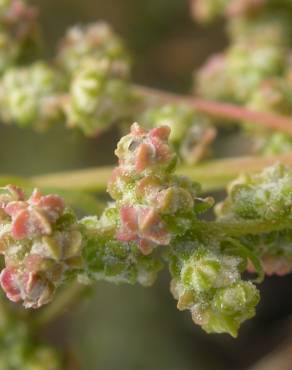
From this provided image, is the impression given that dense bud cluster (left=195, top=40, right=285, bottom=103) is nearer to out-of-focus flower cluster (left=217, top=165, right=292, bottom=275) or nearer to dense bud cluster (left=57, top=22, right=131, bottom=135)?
dense bud cluster (left=57, top=22, right=131, bottom=135)

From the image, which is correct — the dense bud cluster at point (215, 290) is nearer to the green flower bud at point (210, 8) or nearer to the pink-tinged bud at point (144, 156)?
the pink-tinged bud at point (144, 156)

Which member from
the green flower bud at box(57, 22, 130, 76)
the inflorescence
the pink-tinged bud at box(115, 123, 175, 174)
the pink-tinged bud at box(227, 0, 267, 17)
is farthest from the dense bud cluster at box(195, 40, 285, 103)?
the pink-tinged bud at box(115, 123, 175, 174)

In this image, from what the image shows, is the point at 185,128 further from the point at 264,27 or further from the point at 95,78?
the point at 264,27

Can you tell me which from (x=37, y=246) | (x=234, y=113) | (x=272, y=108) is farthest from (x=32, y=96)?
(x=37, y=246)

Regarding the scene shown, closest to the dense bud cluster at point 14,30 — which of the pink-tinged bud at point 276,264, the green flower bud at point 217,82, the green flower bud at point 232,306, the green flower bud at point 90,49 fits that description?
the green flower bud at point 90,49

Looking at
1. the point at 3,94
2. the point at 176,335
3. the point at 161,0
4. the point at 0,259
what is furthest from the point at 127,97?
the point at 161,0

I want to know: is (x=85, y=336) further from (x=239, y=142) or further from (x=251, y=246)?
Answer: (x=251, y=246)
